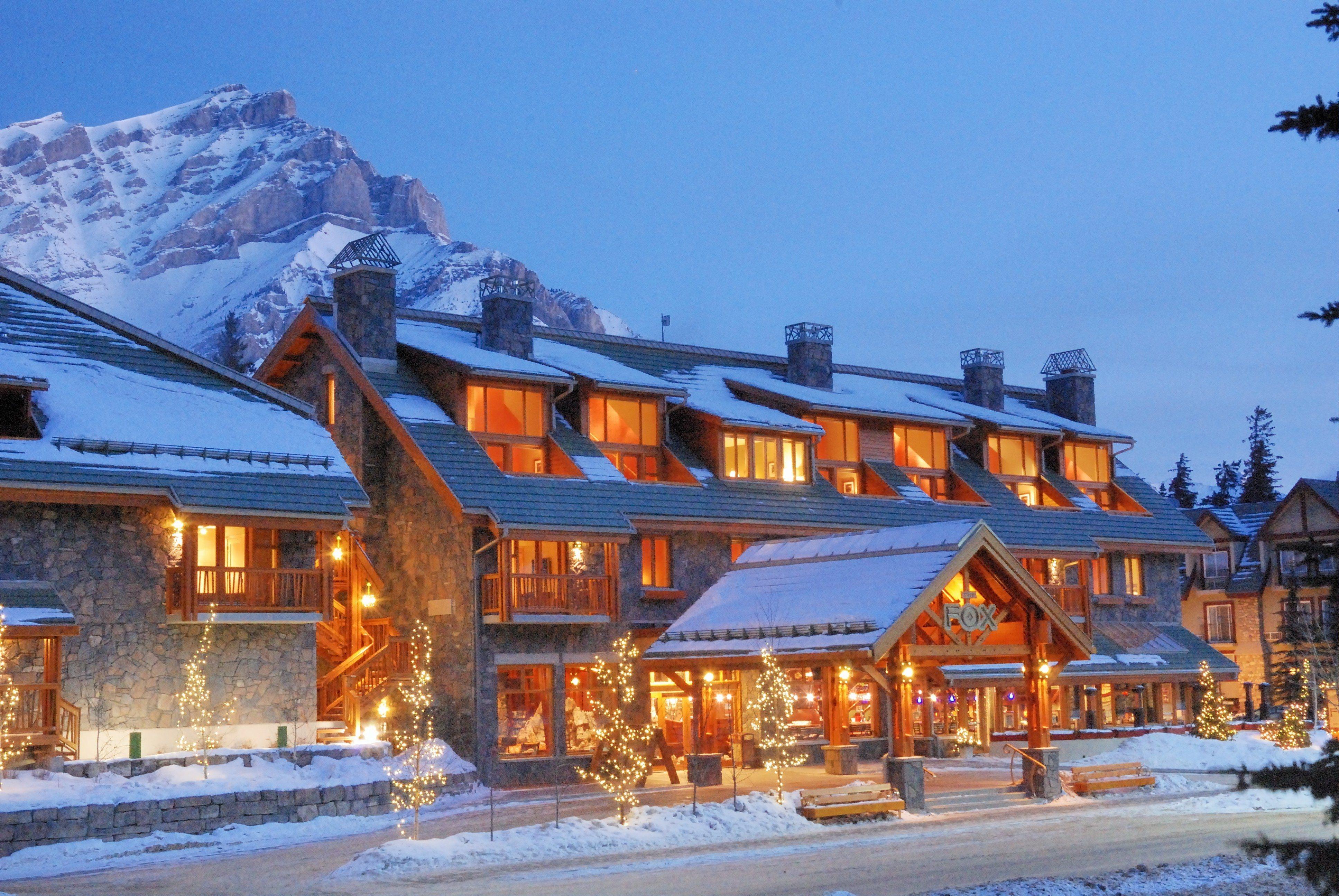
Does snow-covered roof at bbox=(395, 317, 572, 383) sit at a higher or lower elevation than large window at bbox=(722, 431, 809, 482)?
higher

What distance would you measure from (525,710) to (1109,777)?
11585 mm

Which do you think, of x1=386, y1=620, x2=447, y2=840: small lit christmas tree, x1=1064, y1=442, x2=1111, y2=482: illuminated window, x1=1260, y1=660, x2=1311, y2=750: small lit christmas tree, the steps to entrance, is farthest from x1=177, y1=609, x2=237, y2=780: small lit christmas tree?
x1=1064, y1=442, x2=1111, y2=482: illuminated window

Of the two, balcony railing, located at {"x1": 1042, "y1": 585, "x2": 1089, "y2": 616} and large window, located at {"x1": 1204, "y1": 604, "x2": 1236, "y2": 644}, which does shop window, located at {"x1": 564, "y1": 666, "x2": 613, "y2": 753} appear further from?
large window, located at {"x1": 1204, "y1": 604, "x2": 1236, "y2": 644}

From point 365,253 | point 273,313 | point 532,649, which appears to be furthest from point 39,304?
point 273,313

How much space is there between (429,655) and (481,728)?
2381 millimetres

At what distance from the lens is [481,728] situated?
1227 inches

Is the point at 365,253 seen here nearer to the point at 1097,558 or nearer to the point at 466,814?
the point at 466,814

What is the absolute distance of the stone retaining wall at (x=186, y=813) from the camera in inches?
864

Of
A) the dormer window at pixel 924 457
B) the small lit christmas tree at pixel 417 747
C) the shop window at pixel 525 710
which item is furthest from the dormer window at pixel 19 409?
the dormer window at pixel 924 457

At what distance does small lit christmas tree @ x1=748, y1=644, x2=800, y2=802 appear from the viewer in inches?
1045

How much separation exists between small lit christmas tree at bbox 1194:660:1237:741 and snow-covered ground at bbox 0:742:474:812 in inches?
811

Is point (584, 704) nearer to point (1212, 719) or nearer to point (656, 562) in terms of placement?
point (656, 562)

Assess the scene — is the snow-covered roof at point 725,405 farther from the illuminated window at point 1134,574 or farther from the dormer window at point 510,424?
the illuminated window at point 1134,574

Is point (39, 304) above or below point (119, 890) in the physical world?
above
